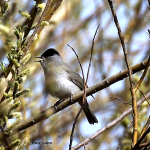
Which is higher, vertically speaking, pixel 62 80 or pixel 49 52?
pixel 49 52

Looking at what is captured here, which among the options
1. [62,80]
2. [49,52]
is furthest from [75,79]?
[49,52]

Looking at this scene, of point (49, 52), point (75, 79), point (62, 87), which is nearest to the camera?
point (62, 87)

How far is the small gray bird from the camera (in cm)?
397

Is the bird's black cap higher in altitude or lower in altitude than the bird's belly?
higher

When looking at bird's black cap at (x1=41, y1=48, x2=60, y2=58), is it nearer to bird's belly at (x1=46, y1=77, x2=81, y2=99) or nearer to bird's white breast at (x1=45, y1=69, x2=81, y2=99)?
bird's white breast at (x1=45, y1=69, x2=81, y2=99)

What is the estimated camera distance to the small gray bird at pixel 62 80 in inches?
156

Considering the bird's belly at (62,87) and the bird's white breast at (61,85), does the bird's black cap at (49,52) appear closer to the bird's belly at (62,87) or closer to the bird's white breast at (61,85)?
the bird's white breast at (61,85)

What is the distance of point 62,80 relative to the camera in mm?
4066

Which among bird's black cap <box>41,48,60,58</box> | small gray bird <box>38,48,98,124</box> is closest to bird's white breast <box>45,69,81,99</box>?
small gray bird <box>38,48,98,124</box>

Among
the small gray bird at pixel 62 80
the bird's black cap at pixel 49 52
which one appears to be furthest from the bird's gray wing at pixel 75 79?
the bird's black cap at pixel 49 52

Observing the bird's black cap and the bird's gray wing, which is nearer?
the bird's gray wing

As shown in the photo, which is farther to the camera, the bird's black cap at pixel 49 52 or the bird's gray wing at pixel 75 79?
the bird's black cap at pixel 49 52

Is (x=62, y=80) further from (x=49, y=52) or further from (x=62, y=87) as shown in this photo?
(x=49, y=52)

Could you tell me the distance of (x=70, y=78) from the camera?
4.18 meters
